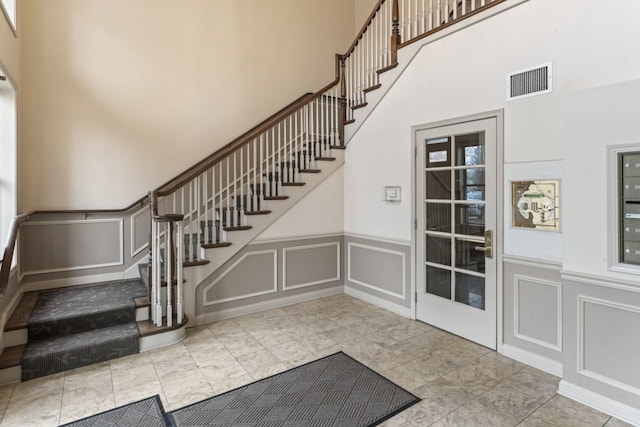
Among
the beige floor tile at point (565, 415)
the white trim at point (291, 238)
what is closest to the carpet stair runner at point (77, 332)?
the white trim at point (291, 238)

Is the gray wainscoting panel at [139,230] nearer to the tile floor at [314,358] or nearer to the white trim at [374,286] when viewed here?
the tile floor at [314,358]

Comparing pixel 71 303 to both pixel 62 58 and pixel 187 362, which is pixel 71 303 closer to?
pixel 187 362

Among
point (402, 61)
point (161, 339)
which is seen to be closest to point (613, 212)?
point (402, 61)

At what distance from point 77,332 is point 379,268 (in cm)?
335

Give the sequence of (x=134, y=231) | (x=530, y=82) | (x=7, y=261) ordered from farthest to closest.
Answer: (x=134, y=231)
(x=530, y=82)
(x=7, y=261)

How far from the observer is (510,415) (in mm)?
2357

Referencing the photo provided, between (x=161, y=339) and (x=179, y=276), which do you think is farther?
(x=179, y=276)

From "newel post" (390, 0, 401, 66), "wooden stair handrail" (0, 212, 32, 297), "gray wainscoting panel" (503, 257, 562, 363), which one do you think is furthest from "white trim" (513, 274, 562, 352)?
"wooden stair handrail" (0, 212, 32, 297)

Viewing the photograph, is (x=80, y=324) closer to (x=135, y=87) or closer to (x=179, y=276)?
(x=179, y=276)

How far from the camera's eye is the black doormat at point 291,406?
91.7 inches

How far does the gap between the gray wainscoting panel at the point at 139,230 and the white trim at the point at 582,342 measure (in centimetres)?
468

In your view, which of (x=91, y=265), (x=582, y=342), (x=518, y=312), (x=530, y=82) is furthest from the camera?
(x=91, y=265)

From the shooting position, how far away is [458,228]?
11.8ft

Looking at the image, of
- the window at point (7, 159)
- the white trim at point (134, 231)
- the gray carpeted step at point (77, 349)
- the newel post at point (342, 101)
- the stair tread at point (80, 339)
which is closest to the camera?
the gray carpeted step at point (77, 349)
